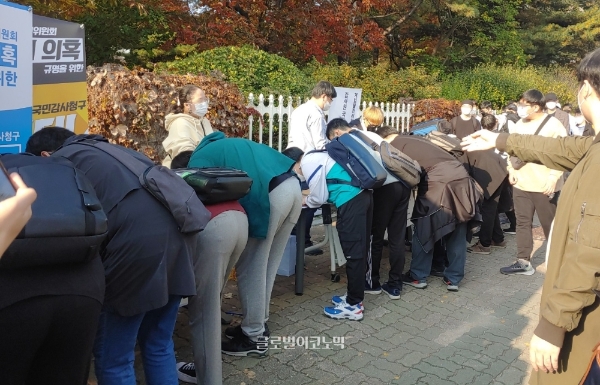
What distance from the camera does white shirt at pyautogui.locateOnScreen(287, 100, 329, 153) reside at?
252 inches

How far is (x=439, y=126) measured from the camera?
24.6 feet

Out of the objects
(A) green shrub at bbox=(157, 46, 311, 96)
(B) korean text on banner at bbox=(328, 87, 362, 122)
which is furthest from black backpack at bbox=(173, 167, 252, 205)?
(B) korean text on banner at bbox=(328, 87, 362, 122)

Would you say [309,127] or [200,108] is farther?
[309,127]

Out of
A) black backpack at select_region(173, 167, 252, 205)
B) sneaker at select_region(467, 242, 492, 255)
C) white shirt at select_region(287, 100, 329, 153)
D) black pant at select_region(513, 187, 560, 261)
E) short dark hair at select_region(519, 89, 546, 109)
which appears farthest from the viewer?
sneaker at select_region(467, 242, 492, 255)

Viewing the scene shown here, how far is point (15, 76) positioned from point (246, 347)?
2.40 meters

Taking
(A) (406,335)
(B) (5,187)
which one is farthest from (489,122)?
(B) (5,187)

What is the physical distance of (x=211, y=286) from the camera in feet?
10.5

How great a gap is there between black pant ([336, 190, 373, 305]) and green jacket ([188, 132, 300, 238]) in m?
1.00

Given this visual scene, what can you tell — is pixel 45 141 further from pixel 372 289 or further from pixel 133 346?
pixel 372 289

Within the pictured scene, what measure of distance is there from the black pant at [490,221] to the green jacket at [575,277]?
16.5 feet

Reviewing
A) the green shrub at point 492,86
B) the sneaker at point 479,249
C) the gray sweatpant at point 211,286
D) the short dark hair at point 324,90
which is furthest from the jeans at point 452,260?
the green shrub at point 492,86

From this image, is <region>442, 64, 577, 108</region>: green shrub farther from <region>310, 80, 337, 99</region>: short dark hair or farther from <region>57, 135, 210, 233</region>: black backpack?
<region>57, 135, 210, 233</region>: black backpack

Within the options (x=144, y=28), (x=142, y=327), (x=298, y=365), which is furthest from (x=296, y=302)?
(x=144, y=28)

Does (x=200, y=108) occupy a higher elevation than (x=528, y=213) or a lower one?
higher
